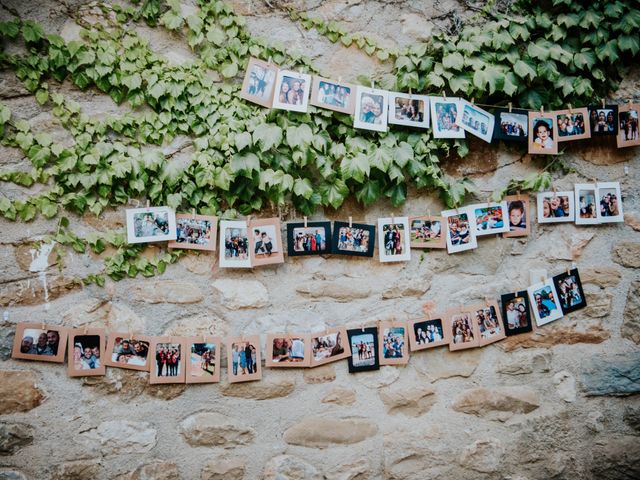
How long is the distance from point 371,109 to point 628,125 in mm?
1216

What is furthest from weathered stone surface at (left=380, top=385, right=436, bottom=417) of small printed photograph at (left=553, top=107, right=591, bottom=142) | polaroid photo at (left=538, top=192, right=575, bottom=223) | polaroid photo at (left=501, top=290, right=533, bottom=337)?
small printed photograph at (left=553, top=107, right=591, bottom=142)

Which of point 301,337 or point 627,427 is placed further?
point 627,427

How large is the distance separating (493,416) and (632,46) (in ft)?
5.75

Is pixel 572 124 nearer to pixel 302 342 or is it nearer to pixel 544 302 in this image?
pixel 544 302

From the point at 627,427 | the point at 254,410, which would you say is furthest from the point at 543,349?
the point at 254,410

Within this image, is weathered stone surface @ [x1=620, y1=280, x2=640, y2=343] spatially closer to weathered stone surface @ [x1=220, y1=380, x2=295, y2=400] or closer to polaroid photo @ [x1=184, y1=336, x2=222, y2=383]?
weathered stone surface @ [x1=220, y1=380, x2=295, y2=400]

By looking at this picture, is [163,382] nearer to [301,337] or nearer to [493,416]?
[301,337]

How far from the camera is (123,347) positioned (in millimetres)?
1843

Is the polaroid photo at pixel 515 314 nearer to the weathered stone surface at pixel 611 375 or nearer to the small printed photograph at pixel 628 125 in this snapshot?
the weathered stone surface at pixel 611 375

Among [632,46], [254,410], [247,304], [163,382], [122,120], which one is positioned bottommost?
[254,410]

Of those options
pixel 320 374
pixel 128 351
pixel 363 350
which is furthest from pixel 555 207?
pixel 128 351

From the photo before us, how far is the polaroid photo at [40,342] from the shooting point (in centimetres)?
176

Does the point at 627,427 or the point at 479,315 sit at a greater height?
the point at 479,315

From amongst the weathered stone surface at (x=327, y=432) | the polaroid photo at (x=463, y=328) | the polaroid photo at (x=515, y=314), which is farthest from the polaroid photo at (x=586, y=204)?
the weathered stone surface at (x=327, y=432)
